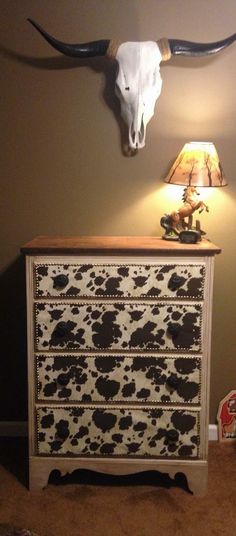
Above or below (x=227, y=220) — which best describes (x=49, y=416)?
below

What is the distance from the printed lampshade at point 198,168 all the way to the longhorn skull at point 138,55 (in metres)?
0.31

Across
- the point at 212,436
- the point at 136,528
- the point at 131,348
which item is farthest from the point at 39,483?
the point at 212,436

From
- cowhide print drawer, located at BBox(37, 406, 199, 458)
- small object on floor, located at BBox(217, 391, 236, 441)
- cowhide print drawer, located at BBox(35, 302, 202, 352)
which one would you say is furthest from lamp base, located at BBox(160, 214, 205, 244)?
small object on floor, located at BBox(217, 391, 236, 441)

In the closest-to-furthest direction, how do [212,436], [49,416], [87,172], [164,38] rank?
[49,416] < [164,38] < [87,172] < [212,436]

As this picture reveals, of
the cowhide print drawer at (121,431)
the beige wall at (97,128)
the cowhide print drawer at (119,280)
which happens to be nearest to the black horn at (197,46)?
the beige wall at (97,128)

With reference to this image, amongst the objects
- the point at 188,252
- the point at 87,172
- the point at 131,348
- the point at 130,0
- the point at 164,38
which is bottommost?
the point at 131,348

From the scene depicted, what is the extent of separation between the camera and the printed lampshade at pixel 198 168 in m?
2.05

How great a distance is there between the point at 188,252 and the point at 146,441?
33.4 inches

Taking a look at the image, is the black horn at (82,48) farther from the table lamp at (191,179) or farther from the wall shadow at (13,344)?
the wall shadow at (13,344)

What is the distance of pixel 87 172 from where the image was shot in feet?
7.77

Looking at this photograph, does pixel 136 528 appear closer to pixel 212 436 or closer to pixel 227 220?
pixel 212 436

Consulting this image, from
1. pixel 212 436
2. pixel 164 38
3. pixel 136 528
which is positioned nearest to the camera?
pixel 136 528

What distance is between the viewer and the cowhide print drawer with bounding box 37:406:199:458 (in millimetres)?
2039

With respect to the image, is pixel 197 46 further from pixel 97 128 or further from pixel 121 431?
pixel 121 431
